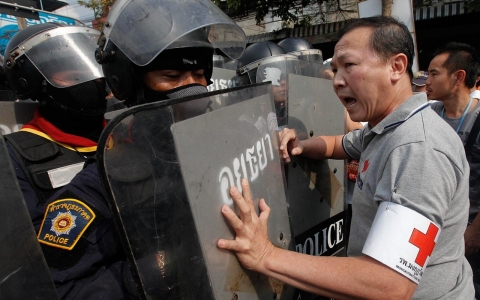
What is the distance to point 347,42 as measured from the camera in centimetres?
137

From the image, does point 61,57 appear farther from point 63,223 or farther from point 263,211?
point 263,211

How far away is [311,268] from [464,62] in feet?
9.18

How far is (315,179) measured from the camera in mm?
2000

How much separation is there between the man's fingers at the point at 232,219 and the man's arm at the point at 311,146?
1.98 feet

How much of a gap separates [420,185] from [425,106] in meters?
0.38

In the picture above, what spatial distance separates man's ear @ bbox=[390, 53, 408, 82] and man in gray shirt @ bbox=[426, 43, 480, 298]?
5.85 ft

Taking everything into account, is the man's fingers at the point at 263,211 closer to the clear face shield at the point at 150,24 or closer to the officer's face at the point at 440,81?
the clear face shield at the point at 150,24

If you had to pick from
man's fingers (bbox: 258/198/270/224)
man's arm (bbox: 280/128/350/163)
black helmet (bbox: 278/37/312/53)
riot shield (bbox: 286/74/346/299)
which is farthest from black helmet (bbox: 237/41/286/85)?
man's fingers (bbox: 258/198/270/224)

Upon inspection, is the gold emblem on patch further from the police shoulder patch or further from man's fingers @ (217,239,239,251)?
man's fingers @ (217,239,239,251)

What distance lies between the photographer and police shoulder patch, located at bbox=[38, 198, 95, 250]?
1090 millimetres

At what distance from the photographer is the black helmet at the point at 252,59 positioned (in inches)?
131

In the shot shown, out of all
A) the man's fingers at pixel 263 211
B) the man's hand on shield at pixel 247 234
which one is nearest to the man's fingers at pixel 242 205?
the man's hand on shield at pixel 247 234

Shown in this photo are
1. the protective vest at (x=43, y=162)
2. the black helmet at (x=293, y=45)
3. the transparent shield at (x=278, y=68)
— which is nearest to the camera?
the protective vest at (x=43, y=162)

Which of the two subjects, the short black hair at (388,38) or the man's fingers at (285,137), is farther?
the man's fingers at (285,137)
